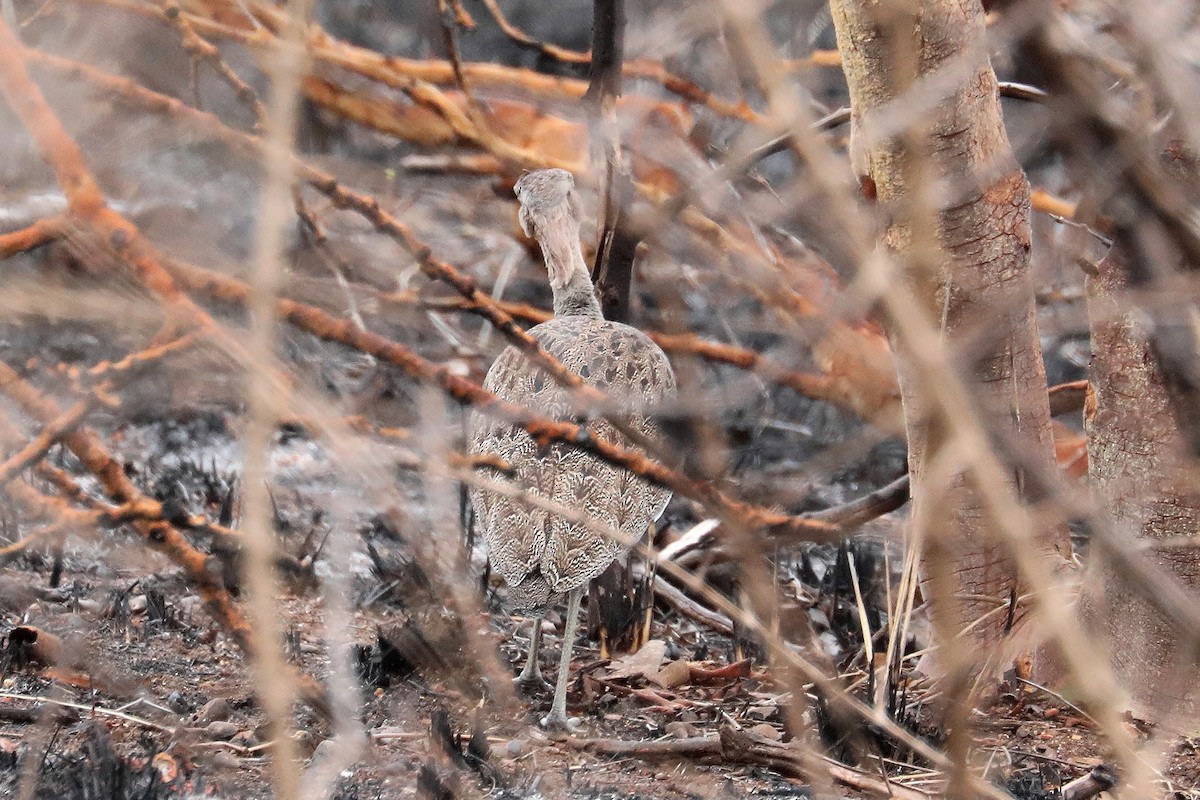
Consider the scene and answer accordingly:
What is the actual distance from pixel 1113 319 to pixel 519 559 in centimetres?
170

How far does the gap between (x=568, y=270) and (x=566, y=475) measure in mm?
897

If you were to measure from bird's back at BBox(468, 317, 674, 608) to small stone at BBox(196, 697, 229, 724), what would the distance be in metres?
0.84

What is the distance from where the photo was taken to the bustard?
137 inches

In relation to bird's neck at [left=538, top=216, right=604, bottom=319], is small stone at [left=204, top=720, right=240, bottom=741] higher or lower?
lower

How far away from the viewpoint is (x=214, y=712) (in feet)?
10.3

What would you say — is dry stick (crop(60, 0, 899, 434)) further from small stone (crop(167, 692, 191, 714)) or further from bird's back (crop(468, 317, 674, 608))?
small stone (crop(167, 692, 191, 714))

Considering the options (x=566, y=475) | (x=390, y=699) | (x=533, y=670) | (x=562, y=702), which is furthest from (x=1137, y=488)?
(x=390, y=699)

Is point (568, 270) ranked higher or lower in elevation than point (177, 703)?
higher

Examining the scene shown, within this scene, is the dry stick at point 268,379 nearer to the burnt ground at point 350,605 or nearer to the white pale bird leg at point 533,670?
the burnt ground at point 350,605

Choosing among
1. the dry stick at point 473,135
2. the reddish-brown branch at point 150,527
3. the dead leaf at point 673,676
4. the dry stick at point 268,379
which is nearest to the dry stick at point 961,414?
the dry stick at point 268,379

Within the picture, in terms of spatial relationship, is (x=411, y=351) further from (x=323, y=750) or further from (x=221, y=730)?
(x=221, y=730)

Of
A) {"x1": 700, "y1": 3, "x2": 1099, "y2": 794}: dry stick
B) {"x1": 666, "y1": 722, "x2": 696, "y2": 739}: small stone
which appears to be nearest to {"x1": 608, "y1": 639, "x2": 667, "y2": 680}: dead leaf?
{"x1": 666, "y1": 722, "x2": 696, "y2": 739}: small stone

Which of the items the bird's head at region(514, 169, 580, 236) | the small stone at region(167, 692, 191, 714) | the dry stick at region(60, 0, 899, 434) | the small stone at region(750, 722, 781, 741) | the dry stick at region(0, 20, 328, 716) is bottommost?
the small stone at region(750, 722, 781, 741)

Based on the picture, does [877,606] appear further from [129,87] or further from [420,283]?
[129,87]
